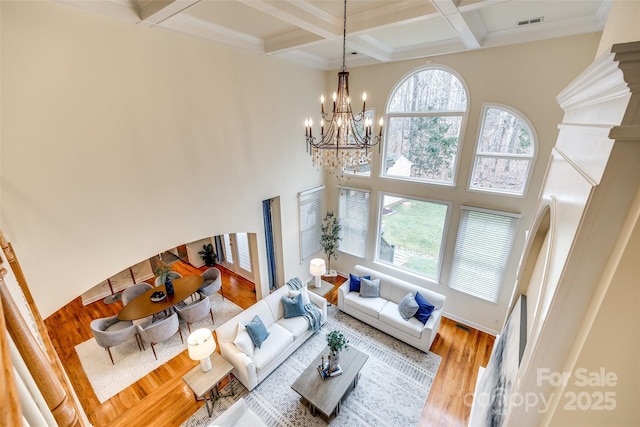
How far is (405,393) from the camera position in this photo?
415 centimetres

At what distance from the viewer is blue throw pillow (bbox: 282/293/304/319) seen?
16.8 ft

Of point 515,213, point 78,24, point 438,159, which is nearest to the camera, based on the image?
point 78,24

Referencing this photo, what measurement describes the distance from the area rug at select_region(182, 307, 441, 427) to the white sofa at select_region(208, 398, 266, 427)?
0.47 m

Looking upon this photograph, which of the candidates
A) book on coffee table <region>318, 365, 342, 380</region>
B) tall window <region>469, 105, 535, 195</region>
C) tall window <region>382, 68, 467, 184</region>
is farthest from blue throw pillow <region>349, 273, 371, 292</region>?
tall window <region>469, 105, 535, 195</region>

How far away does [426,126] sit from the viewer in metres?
5.21

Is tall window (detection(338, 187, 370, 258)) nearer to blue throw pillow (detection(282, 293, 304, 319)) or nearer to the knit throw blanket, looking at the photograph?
the knit throw blanket

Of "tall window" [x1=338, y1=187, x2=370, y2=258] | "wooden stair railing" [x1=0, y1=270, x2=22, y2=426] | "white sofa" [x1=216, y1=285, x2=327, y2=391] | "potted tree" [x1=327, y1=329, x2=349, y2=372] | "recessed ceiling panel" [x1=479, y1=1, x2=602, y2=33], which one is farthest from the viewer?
"tall window" [x1=338, y1=187, x2=370, y2=258]

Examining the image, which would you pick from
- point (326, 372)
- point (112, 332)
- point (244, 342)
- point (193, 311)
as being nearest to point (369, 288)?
point (326, 372)

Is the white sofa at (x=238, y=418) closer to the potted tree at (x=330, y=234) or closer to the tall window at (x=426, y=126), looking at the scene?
the potted tree at (x=330, y=234)

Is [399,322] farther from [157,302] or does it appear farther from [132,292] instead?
[132,292]

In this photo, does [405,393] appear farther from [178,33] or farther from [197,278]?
[178,33]

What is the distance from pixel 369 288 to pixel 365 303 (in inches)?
12.8

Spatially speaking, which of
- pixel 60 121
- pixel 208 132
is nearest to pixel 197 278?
pixel 208 132

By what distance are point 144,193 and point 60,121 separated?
3.65 ft
